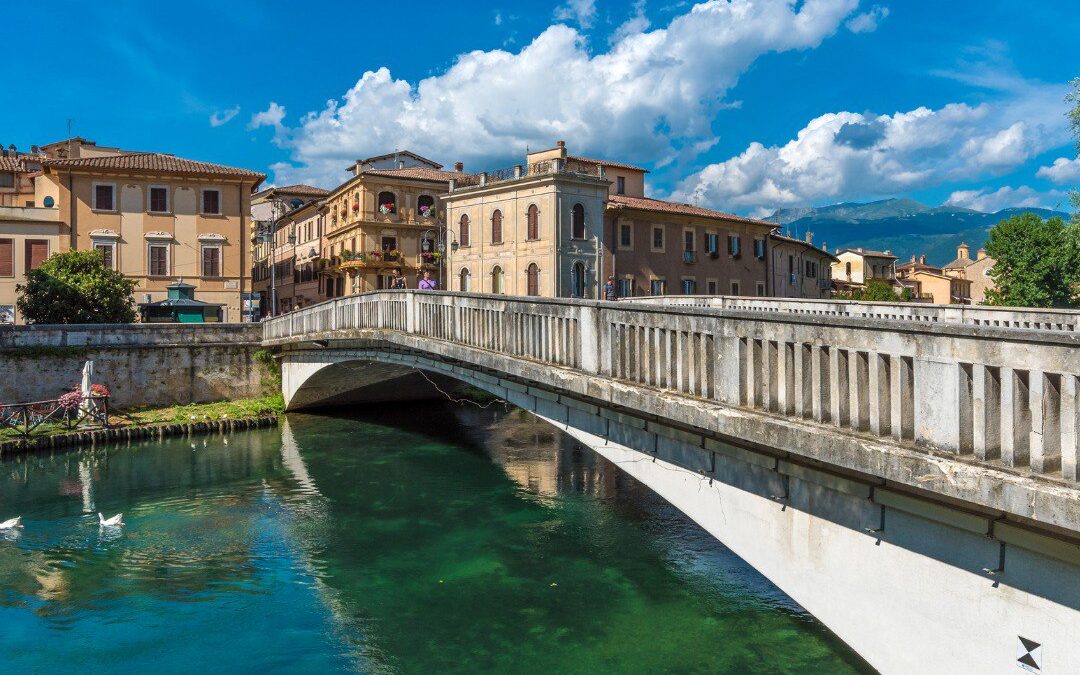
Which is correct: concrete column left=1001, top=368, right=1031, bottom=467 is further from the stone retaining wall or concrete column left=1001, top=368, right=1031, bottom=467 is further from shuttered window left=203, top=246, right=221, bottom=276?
shuttered window left=203, top=246, right=221, bottom=276

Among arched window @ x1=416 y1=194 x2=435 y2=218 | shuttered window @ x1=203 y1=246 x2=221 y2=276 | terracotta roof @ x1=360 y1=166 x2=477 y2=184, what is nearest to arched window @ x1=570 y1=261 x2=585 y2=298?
terracotta roof @ x1=360 y1=166 x2=477 y2=184

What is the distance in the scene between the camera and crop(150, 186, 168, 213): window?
40.8 m

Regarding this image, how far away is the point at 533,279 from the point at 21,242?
2581 cm

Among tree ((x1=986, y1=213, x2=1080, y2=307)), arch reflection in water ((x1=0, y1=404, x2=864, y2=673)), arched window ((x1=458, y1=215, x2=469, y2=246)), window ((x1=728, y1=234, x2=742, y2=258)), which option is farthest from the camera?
window ((x1=728, y1=234, x2=742, y2=258))

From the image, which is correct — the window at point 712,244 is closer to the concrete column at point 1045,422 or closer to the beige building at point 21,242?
the beige building at point 21,242

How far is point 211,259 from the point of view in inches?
1640

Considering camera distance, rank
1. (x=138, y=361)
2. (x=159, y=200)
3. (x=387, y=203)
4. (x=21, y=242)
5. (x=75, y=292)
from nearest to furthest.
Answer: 1. (x=138, y=361)
2. (x=75, y=292)
3. (x=21, y=242)
4. (x=159, y=200)
5. (x=387, y=203)

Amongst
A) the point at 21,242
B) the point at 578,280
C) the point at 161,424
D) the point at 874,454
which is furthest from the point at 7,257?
the point at 874,454

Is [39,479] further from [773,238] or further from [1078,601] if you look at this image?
[773,238]

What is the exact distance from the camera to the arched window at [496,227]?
149 ft

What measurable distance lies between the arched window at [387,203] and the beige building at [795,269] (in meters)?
27.1

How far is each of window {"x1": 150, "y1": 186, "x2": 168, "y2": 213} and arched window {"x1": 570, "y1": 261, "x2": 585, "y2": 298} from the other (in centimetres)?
2192

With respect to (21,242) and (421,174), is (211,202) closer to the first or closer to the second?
(21,242)

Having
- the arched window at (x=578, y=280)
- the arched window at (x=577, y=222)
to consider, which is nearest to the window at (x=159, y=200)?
the arched window at (x=577, y=222)
